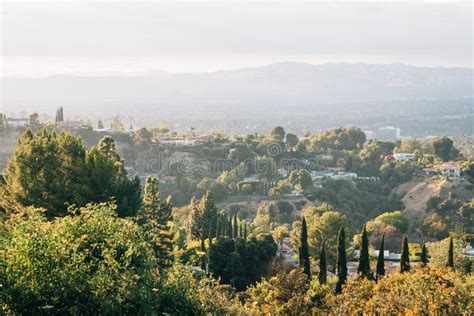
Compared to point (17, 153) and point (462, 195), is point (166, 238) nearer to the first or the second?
point (17, 153)

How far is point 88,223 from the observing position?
15.5 meters

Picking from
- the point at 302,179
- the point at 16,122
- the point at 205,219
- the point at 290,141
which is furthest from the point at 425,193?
the point at 16,122

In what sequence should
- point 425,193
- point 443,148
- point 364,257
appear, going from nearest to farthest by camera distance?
point 364,257
point 425,193
point 443,148

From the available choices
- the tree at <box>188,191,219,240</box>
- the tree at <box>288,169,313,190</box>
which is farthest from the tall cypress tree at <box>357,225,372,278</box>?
the tree at <box>288,169,313,190</box>

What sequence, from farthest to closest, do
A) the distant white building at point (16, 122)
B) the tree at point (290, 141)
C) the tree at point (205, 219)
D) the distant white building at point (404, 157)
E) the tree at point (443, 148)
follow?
the tree at point (290, 141) < the distant white building at point (404, 157) < the tree at point (443, 148) < the distant white building at point (16, 122) < the tree at point (205, 219)

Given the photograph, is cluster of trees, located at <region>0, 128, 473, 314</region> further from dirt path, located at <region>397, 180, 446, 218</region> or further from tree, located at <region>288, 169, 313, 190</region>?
tree, located at <region>288, 169, 313, 190</region>

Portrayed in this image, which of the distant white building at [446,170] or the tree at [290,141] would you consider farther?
the tree at [290,141]

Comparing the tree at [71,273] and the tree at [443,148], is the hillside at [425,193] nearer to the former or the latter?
the tree at [443,148]

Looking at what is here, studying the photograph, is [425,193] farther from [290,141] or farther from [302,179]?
[290,141]

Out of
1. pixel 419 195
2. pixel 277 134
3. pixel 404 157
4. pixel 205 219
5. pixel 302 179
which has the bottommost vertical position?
pixel 419 195

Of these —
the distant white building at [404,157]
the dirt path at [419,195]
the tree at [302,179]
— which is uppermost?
the distant white building at [404,157]

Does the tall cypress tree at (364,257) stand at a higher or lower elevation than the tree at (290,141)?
lower

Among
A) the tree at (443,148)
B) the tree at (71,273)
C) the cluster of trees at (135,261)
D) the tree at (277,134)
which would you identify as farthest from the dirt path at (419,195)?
the tree at (71,273)

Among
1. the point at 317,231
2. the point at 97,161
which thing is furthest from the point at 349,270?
Result: the point at 97,161
